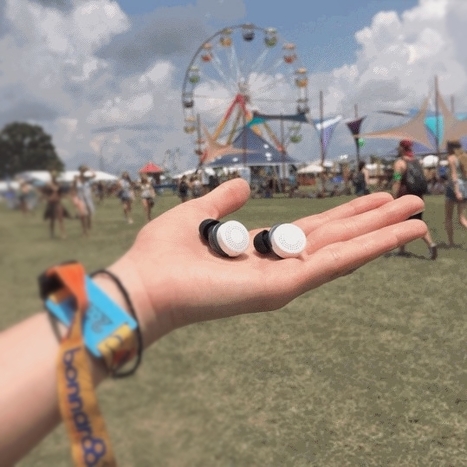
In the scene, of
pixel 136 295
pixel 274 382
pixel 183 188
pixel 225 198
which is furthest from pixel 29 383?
pixel 274 382

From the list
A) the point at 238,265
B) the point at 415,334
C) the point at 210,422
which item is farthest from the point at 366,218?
the point at 415,334

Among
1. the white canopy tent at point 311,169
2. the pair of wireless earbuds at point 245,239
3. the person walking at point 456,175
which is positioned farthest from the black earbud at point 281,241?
the white canopy tent at point 311,169

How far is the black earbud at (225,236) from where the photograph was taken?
26.7 inches

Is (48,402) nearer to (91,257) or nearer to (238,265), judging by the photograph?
(91,257)

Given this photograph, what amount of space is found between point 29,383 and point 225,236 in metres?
0.29

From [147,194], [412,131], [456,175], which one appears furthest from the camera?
[412,131]

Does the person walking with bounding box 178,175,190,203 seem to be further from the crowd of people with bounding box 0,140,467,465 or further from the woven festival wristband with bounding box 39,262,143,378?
the woven festival wristband with bounding box 39,262,143,378

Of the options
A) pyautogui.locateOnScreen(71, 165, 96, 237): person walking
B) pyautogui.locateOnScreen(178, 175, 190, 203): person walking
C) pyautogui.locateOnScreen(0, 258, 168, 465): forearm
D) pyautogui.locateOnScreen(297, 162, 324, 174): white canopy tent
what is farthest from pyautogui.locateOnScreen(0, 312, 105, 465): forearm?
pyautogui.locateOnScreen(297, 162, 324, 174): white canopy tent

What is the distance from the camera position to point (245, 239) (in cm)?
70

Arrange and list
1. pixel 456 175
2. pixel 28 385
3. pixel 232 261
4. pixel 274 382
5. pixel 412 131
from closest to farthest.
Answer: pixel 28 385, pixel 232 261, pixel 274 382, pixel 456 175, pixel 412 131

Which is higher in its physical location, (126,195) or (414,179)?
(126,195)

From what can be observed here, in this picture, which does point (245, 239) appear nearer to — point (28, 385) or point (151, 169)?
point (151, 169)

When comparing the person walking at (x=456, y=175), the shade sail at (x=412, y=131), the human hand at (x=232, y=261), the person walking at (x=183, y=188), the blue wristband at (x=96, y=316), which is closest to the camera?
the blue wristband at (x=96, y=316)

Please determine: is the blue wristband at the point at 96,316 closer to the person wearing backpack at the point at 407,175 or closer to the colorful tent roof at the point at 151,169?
the colorful tent roof at the point at 151,169
